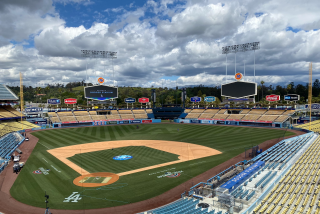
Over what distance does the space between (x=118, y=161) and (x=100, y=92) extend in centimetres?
5641

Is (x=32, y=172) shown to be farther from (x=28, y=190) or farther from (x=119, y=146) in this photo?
(x=119, y=146)

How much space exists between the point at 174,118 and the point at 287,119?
4155cm

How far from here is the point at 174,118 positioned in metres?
88.8

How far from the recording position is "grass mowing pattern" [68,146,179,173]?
27.9 meters

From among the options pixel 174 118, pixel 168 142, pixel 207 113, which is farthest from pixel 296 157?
pixel 174 118

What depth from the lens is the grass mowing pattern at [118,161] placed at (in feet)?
91.5

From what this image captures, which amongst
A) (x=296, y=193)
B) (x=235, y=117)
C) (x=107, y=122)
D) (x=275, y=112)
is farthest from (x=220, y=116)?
(x=296, y=193)

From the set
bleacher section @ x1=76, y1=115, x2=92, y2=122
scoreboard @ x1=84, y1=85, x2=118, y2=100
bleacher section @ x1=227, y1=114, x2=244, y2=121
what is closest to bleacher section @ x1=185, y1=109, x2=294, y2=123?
bleacher section @ x1=227, y1=114, x2=244, y2=121

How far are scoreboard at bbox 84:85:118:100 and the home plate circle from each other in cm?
6026

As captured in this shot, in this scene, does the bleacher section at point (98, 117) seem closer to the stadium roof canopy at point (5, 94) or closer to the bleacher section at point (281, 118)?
the stadium roof canopy at point (5, 94)

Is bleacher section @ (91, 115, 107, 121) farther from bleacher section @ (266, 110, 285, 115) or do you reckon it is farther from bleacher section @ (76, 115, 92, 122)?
bleacher section @ (266, 110, 285, 115)

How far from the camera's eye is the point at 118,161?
101ft

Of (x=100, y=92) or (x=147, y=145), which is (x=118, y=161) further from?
(x=100, y=92)

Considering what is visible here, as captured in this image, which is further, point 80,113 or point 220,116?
point 80,113
